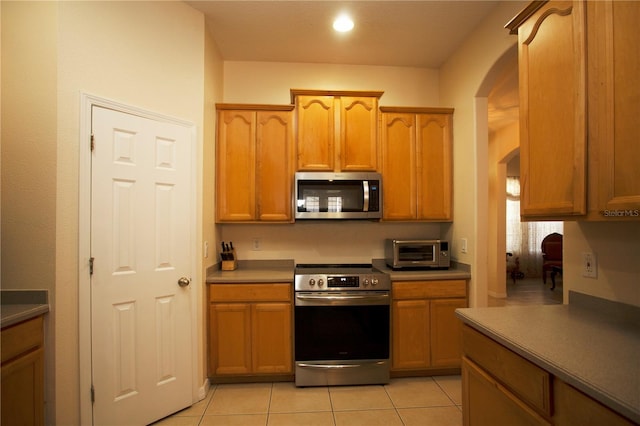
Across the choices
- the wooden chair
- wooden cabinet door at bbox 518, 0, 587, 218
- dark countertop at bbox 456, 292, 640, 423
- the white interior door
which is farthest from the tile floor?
the wooden chair

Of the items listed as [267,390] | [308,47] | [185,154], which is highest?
[308,47]

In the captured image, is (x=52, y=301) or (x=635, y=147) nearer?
(x=635, y=147)

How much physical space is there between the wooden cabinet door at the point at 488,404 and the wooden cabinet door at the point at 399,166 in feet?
5.14

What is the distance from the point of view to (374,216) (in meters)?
2.69

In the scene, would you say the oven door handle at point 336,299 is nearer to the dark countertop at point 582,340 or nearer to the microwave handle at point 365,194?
the microwave handle at point 365,194

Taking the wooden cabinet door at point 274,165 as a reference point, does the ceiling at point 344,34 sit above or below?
above

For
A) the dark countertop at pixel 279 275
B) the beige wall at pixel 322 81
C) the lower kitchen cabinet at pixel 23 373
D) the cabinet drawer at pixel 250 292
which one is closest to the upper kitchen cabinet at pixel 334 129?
the beige wall at pixel 322 81

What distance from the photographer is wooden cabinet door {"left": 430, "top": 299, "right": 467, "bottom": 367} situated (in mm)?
2512

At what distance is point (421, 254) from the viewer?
2.71 metres

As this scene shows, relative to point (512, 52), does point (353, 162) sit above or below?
below

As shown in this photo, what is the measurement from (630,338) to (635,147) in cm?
72

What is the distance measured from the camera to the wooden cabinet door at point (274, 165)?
8.93 ft

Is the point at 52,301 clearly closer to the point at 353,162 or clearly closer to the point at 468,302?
the point at 353,162

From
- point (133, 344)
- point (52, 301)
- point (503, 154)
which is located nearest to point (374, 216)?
point (133, 344)
